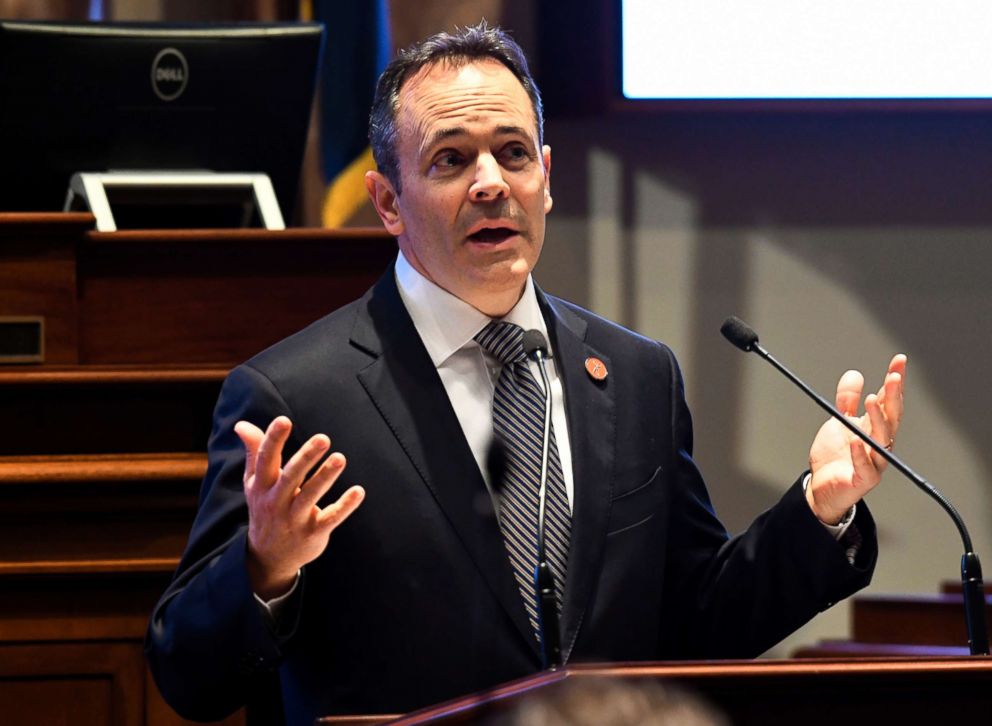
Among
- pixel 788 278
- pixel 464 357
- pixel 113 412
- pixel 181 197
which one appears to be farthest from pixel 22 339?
pixel 788 278

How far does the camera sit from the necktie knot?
1806mm

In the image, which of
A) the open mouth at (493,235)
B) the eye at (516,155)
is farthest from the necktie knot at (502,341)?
the eye at (516,155)

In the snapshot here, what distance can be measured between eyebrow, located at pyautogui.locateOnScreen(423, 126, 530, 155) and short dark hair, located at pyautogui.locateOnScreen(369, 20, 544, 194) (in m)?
0.05

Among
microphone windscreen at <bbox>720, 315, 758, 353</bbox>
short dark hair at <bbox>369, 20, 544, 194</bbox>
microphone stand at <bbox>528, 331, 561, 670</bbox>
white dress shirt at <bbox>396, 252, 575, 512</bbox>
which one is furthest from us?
short dark hair at <bbox>369, 20, 544, 194</bbox>

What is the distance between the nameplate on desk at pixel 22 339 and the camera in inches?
84.4

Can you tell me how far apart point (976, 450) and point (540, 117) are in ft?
7.98

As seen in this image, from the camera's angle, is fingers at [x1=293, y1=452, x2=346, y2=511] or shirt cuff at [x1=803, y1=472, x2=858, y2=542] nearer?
fingers at [x1=293, y1=452, x2=346, y2=511]

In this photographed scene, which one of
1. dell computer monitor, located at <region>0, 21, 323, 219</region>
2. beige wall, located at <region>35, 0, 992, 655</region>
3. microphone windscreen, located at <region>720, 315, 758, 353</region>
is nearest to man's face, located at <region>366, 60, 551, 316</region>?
microphone windscreen, located at <region>720, 315, 758, 353</region>

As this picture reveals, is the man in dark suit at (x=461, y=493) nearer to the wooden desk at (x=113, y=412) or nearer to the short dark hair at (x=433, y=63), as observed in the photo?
the short dark hair at (x=433, y=63)

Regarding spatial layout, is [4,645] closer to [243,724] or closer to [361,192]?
[243,724]

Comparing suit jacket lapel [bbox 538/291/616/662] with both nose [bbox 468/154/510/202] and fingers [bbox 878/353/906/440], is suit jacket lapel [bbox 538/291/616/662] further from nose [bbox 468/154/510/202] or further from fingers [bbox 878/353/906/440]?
fingers [bbox 878/353/906/440]

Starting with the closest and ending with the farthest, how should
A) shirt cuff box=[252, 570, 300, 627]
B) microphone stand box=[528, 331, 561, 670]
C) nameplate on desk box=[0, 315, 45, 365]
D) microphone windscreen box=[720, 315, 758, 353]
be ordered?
microphone stand box=[528, 331, 561, 670]
shirt cuff box=[252, 570, 300, 627]
microphone windscreen box=[720, 315, 758, 353]
nameplate on desk box=[0, 315, 45, 365]

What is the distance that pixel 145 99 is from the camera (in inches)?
98.5

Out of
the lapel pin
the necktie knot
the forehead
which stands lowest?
the lapel pin
